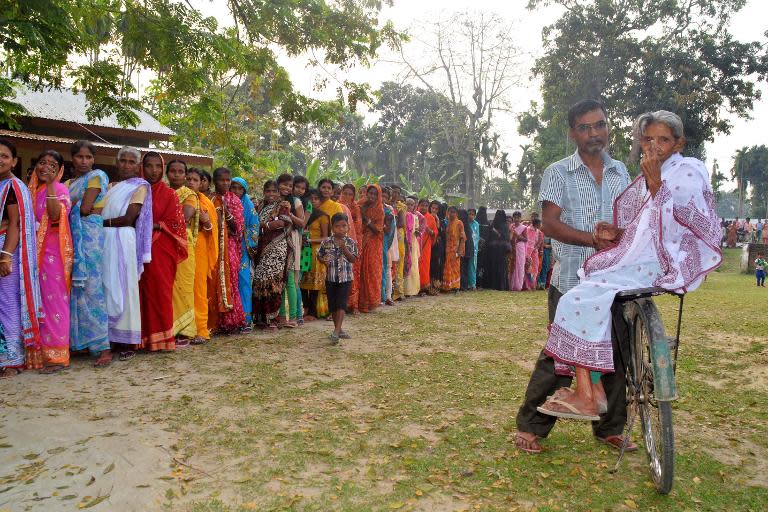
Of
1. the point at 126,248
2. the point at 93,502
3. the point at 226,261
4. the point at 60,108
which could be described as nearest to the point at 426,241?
the point at 226,261

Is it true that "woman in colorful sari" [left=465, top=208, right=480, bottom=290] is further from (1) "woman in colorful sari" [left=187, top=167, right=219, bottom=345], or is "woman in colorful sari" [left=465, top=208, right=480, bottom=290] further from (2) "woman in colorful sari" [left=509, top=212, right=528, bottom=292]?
(1) "woman in colorful sari" [left=187, top=167, right=219, bottom=345]

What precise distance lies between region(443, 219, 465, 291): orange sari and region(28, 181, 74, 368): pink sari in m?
8.56

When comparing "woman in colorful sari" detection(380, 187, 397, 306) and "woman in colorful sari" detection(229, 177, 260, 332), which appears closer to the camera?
"woman in colorful sari" detection(229, 177, 260, 332)

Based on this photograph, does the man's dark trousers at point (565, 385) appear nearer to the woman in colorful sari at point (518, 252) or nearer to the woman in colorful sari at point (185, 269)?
the woman in colorful sari at point (185, 269)

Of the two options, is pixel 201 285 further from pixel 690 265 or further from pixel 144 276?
pixel 690 265

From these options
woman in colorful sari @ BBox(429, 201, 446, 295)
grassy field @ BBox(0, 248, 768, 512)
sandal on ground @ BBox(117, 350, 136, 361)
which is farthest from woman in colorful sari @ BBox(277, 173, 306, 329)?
woman in colorful sari @ BBox(429, 201, 446, 295)

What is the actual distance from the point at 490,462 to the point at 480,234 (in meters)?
11.7

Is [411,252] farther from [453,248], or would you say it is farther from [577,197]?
[577,197]

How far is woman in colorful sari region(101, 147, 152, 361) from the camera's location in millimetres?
5273

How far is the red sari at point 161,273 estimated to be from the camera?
557 centimetres

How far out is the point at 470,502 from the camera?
260 cm

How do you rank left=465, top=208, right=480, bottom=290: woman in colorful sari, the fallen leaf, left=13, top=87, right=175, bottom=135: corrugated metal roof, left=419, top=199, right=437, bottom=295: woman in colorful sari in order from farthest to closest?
1. left=465, top=208, right=480, bottom=290: woman in colorful sari
2. left=13, top=87, right=175, bottom=135: corrugated metal roof
3. left=419, top=199, right=437, bottom=295: woman in colorful sari
4. the fallen leaf

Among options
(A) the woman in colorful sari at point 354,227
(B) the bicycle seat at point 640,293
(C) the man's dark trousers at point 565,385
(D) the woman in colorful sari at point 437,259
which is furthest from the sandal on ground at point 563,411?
(D) the woman in colorful sari at point 437,259

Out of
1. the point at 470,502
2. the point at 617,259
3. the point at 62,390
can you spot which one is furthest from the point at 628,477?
the point at 62,390
